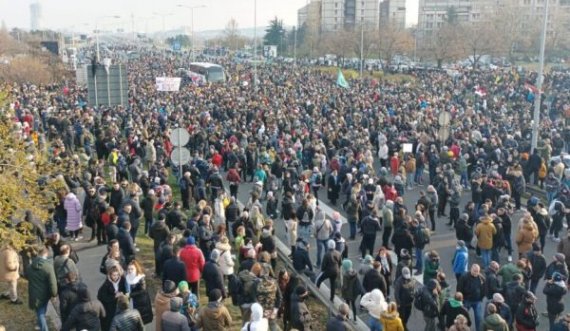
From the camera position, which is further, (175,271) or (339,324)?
(175,271)

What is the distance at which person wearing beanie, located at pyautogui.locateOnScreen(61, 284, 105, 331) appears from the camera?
8.30 meters

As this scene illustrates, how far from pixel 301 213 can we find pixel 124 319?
7.09 m

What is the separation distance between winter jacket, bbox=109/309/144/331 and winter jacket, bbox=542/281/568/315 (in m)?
6.51

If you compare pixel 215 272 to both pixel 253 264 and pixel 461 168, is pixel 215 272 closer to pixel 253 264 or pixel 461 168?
pixel 253 264

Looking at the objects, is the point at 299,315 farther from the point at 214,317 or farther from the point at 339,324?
the point at 214,317

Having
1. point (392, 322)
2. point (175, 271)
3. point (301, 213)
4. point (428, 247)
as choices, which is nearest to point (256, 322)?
point (392, 322)

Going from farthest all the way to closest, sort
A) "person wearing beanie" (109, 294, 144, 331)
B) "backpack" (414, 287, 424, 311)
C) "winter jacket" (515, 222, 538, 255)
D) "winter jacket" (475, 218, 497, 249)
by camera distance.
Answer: "winter jacket" (475, 218, 497, 249) < "winter jacket" (515, 222, 538, 255) < "backpack" (414, 287, 424, 311) < "person wearing beanie" (109, 294, 144, 331)

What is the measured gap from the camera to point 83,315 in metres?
8.30

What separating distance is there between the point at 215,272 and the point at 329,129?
14885 mm

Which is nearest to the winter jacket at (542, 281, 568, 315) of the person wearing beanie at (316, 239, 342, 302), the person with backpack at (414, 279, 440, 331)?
the person with backpack at (414, 279, 440, 331)

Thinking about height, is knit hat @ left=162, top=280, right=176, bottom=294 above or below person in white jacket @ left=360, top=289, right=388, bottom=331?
above

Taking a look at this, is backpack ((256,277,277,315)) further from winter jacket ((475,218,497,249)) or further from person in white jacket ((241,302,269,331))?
winter jacket ((475,218,497,249))

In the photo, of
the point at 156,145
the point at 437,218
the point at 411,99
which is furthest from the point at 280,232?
the point at 411,99

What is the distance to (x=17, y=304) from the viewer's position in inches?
440
